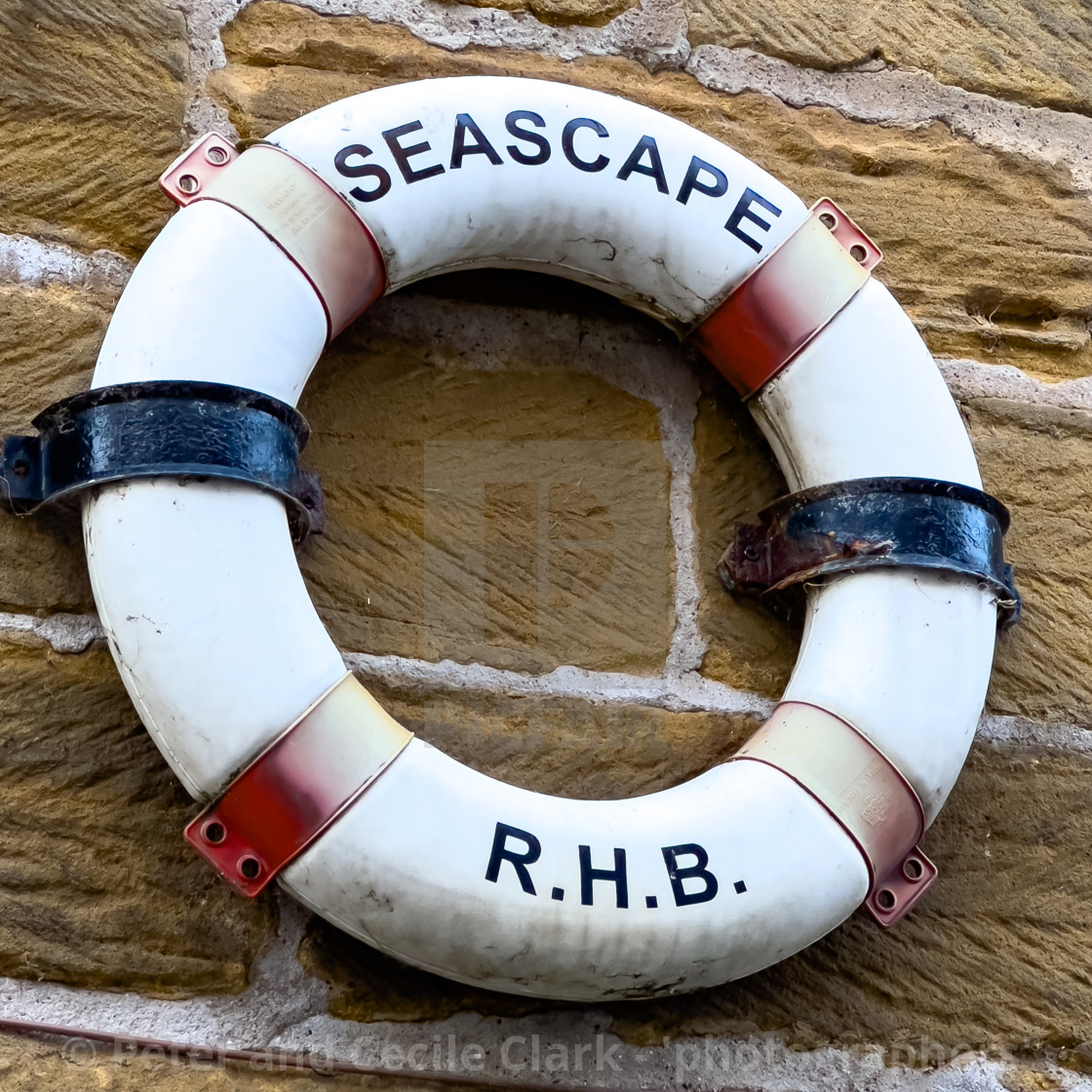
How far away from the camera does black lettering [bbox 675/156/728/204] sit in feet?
2.74

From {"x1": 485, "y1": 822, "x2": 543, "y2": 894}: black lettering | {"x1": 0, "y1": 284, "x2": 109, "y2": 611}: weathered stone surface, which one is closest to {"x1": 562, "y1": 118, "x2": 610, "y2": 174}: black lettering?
{"x1": 0, "y1": 284, "x2": 109, "y2": 611}: weathered stone surface

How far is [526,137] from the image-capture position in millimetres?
818

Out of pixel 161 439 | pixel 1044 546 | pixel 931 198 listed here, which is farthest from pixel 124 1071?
pixel 931 198

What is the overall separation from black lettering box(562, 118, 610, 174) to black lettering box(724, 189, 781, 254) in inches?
3.7

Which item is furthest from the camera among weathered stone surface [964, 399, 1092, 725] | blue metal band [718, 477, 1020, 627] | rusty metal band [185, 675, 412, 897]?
weathered stone surface [964, 399, 1092, 725]

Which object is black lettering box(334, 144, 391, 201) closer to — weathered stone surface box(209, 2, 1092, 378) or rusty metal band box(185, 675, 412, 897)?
weathered stone surface box(209, 2, 1092, 378)

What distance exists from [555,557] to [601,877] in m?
0.25

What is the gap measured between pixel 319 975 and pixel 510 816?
6.5 inches

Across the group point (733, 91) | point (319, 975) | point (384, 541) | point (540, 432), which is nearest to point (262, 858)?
point (319, 975)

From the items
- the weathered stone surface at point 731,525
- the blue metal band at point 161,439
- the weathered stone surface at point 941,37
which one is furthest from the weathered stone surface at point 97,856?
the weathered stone surface at point 941,37

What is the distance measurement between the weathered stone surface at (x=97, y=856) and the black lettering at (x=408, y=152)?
359mm

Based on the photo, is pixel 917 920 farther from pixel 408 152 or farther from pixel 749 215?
pixel 408 152

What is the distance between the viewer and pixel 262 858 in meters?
0.70

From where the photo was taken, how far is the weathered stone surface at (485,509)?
0.84m
